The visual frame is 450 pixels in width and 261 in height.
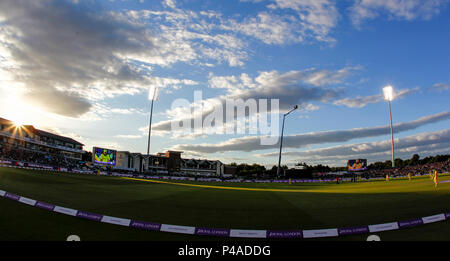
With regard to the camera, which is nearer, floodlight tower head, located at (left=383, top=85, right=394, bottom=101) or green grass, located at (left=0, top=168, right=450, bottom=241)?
green grass, located at (left=0, top=168, right=450, bottom=241)

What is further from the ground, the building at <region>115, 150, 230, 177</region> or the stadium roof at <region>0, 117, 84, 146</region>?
the stadium roof at <region>0, 117, 84, 146</region>

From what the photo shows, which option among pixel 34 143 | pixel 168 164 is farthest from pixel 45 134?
pixel 168 164

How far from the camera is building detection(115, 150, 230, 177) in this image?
4181 inches

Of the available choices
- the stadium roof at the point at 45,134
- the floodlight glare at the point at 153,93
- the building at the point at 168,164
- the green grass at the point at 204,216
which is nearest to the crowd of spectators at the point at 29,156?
the stadium roof at the point at 45,134

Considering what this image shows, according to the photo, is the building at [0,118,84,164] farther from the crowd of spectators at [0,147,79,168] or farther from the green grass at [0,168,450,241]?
the green grass at [0,168,450,241]

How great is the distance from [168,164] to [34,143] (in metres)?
55.0

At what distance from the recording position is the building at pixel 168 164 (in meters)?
106

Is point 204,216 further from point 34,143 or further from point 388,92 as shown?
point 34,143

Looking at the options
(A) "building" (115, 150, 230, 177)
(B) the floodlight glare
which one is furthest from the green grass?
(A) "building" (115, 150, 230, 177)

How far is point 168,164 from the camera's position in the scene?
121250 millimetres

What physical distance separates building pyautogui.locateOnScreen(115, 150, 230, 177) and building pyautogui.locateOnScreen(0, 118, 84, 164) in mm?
23675

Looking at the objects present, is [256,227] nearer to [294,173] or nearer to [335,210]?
[335,210]

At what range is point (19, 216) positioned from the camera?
13227 millimetres
